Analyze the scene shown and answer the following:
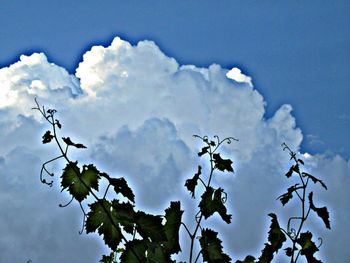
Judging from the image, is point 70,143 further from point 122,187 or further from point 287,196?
point 287,196

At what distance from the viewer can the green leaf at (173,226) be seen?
165 inches

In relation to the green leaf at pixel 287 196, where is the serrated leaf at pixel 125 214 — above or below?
below

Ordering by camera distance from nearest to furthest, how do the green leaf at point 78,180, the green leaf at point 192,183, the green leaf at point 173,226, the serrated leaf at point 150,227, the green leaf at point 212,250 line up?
the serrated leaf at point 150,227, the green leaf at point 78,180, the green leaf at point 173,226, the green leaf at point 212,250, the green leaf at point 192,183

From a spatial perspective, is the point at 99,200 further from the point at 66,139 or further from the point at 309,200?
the point at 309,200

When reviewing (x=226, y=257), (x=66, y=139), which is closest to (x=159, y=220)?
(x=66, y=139)

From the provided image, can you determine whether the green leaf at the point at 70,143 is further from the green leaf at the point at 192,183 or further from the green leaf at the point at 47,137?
the green leaf at the point at 192,183

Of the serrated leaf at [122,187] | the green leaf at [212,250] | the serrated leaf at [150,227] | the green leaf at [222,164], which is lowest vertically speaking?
the serrated leaf at [150,227]

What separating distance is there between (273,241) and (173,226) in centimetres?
79

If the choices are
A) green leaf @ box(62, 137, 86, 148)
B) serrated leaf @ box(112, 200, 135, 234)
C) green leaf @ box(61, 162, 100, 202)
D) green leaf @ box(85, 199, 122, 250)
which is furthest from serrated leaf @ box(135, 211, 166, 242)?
green leaf @ box(62, 137, 86, 148)

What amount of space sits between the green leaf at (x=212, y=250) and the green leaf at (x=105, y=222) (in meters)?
1.20

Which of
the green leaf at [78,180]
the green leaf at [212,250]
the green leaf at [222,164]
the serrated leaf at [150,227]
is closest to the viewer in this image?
the serrated leaf at [150,227]

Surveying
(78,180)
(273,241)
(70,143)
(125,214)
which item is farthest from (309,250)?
(70,143)

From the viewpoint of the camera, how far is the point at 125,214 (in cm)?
327

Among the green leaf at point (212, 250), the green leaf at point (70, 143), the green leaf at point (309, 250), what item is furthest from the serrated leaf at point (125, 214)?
the green leaf at point (309, 250)
